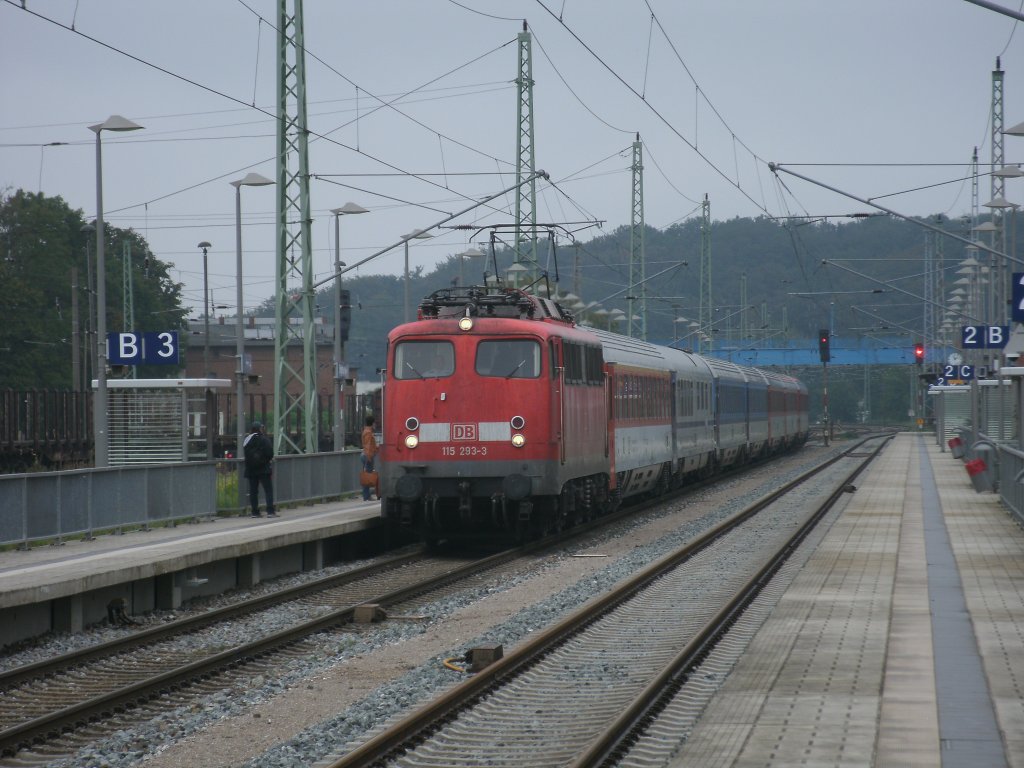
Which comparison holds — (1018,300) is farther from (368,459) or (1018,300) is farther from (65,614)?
(368,459)

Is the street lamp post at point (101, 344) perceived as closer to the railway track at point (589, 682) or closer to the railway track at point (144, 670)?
the railway track at point (144, 670)

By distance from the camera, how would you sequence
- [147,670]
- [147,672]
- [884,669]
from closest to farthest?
1. [884,669]
2. [147,672]
3. [147,670]

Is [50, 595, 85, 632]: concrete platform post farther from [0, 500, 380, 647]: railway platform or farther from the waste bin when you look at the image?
the waste bin

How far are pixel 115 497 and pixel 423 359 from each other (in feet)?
15.0

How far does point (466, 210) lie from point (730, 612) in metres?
17.1

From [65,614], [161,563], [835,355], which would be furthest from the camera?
[835,355]

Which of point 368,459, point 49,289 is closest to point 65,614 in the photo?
point 368,459

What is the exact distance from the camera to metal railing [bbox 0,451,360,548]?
1728 centimetres

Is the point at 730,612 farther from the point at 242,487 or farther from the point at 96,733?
the point at 242,487

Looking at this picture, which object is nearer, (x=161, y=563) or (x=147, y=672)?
(x=147, y=672)

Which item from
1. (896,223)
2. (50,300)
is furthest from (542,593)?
(896,223)

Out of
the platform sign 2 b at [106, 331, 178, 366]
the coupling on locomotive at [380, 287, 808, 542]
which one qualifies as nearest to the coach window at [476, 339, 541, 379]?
the coupling on locomotive at [380, 287, 808, 542]

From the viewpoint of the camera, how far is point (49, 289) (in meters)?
76.1

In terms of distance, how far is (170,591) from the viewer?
1622 cm
